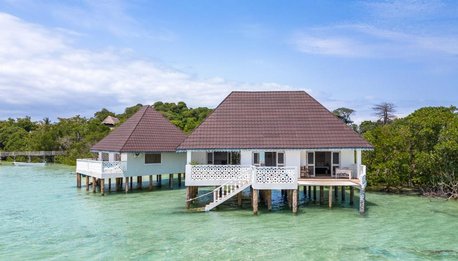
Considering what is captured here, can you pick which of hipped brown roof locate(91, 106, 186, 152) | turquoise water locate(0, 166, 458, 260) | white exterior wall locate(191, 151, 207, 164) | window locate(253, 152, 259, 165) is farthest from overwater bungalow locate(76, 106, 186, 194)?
window locate(253, 152, 259, 165)

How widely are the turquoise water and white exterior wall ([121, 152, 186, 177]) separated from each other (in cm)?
287

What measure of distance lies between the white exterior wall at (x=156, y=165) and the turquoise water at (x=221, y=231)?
2.87 meters

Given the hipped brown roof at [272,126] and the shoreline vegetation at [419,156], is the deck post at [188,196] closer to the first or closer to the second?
the hipped brown roof at [272,126]

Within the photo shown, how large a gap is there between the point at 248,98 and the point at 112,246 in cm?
1210

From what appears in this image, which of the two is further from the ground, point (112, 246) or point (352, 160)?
point (352, 160)

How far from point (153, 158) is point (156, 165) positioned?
51 cm

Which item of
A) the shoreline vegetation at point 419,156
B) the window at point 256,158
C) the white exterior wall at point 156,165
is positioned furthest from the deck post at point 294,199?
the white exterior wall at point 156,165

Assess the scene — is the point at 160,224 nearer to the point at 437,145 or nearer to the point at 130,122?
the point at 130,122

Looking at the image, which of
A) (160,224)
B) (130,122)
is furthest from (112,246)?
(130,122)

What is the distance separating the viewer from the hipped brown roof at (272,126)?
20.1 m

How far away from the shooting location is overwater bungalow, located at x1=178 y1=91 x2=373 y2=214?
19000mm

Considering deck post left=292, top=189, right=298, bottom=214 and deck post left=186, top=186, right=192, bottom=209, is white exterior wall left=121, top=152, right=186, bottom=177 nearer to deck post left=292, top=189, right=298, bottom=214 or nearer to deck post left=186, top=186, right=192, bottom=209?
deck post left=186, top=186, right=192, bottom=209

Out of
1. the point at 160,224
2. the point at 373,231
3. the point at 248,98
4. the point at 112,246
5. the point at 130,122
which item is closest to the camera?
the point at 112,246

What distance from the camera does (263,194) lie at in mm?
22656
